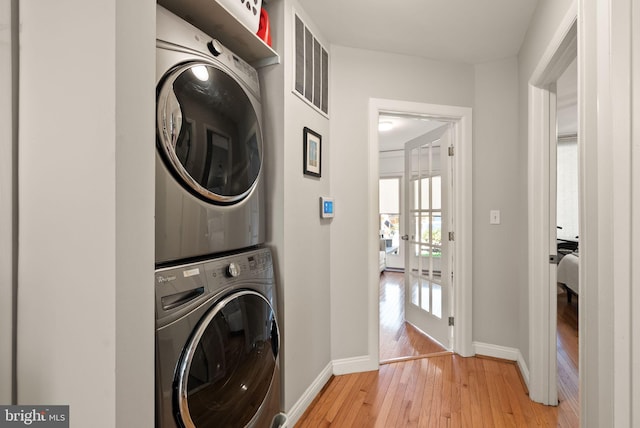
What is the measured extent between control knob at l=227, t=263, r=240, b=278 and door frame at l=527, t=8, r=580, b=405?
1831mm

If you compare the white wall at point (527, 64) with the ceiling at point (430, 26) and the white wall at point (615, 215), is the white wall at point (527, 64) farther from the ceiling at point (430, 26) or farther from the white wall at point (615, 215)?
the white wall at point (615, 215)

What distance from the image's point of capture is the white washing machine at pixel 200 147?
0.93 m

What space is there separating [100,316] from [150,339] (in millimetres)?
138

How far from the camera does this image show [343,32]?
219cm

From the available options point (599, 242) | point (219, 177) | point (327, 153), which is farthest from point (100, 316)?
point (327, 153)

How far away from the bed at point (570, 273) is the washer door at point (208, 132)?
3.96 metres

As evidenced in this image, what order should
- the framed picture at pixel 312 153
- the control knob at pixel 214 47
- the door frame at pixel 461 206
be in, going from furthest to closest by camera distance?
the door frame at pixel 461 206, the framed picture at pixel 312 153, the control knob at pixel 214 47

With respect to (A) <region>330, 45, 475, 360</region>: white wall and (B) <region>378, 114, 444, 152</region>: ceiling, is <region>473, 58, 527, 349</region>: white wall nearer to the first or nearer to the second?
(A) <region>330, 45, 475, 360</region>: white wall

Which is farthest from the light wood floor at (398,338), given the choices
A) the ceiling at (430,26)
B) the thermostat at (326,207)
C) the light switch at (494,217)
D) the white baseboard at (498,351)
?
the ceiling at (430,26)

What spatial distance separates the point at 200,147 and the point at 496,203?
2.37 metres

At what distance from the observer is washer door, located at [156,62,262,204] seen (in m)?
0.93

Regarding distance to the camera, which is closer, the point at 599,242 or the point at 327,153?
the point at 599,242

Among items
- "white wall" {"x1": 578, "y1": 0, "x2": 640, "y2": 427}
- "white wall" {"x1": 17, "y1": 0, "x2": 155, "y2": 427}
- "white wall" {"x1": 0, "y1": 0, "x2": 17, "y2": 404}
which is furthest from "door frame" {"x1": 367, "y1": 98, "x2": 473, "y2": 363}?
"white wall" {"x1": 0, "y1": 0, "x2": 17, "y2": 404}

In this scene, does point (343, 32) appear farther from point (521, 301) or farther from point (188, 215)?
point (521, 301)
